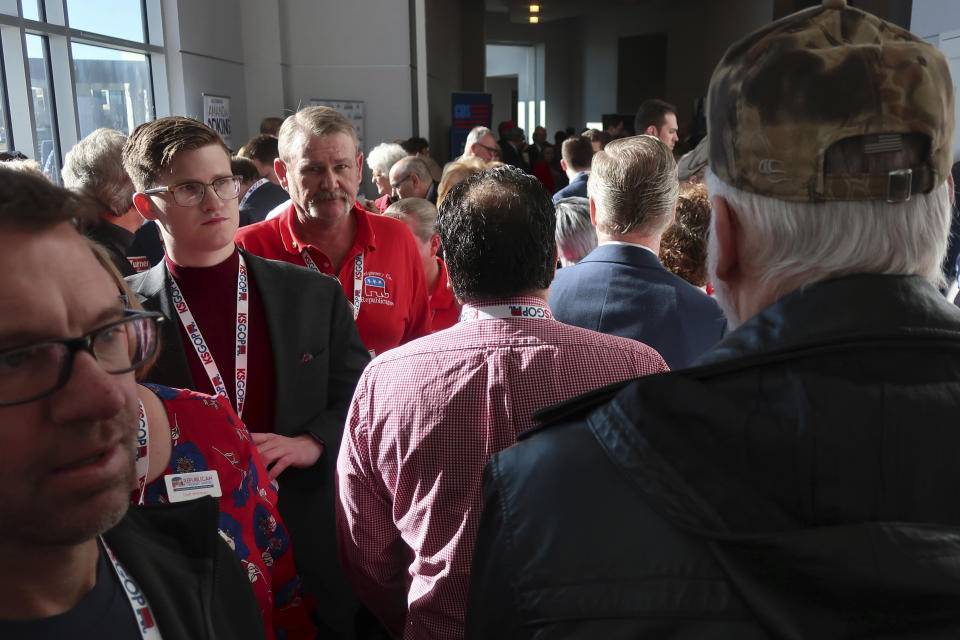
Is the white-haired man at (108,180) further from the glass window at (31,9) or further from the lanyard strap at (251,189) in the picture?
the glass window at (31,9)

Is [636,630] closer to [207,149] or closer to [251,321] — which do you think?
[251,321]

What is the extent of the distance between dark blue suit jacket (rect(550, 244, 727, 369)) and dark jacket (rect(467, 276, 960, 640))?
1306mm

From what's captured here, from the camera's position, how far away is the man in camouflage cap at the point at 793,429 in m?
0.73

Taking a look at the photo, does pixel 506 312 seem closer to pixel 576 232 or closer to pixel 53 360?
pixel 53 360

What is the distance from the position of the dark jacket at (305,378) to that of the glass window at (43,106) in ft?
19.5

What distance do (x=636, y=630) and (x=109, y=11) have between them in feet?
31.6

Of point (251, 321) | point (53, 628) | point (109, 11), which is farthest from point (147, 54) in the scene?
point (53, 628)

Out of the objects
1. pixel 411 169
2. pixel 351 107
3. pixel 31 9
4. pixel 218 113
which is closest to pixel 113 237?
pixel 411 169

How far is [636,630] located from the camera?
0.78m

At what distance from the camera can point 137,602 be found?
981mm

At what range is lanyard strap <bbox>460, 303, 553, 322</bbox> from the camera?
1.63 m

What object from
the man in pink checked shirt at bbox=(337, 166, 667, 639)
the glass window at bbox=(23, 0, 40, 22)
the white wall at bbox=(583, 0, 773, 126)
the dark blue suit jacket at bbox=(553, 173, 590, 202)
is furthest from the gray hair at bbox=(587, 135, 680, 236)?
the white wall at bbox=(583, 0, 773, 126)

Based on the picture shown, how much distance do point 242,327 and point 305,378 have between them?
0.22 meters

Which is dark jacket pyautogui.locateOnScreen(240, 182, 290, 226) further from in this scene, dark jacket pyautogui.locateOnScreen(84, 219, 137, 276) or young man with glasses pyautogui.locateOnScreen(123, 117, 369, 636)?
young man with glasses pyautogui.locateOnScreen(123, 117, 369, 636)
